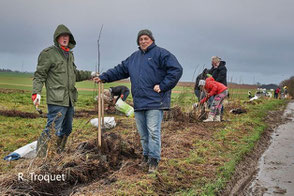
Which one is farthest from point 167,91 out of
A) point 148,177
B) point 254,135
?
point 254,135

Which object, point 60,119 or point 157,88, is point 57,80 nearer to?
point 60,119

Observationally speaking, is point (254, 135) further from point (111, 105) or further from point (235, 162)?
point (111, 105)

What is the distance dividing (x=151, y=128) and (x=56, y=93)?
151 centimetres

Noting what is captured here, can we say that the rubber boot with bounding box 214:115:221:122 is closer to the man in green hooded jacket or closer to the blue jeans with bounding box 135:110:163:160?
the blue jeans with bounding box 135:110:163:160

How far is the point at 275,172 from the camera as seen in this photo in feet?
16.7

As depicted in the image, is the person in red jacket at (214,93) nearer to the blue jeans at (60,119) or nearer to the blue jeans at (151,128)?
the blue jeans at (151,128)

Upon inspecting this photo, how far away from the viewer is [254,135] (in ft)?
25.5

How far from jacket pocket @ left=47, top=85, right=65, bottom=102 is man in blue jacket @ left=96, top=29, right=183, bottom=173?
1.10m

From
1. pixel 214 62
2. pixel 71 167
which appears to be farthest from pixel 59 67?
pixel 214 62

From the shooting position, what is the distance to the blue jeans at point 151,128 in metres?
4.17

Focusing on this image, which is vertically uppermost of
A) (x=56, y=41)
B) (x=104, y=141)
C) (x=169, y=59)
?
(x=56, y=41)

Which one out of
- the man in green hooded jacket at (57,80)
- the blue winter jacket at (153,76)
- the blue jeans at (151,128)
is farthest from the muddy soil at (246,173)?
the man in green hooded jacket at (57,80)

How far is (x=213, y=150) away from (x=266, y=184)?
5.18 feet

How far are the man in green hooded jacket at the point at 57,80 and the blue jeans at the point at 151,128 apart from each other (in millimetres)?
1166
